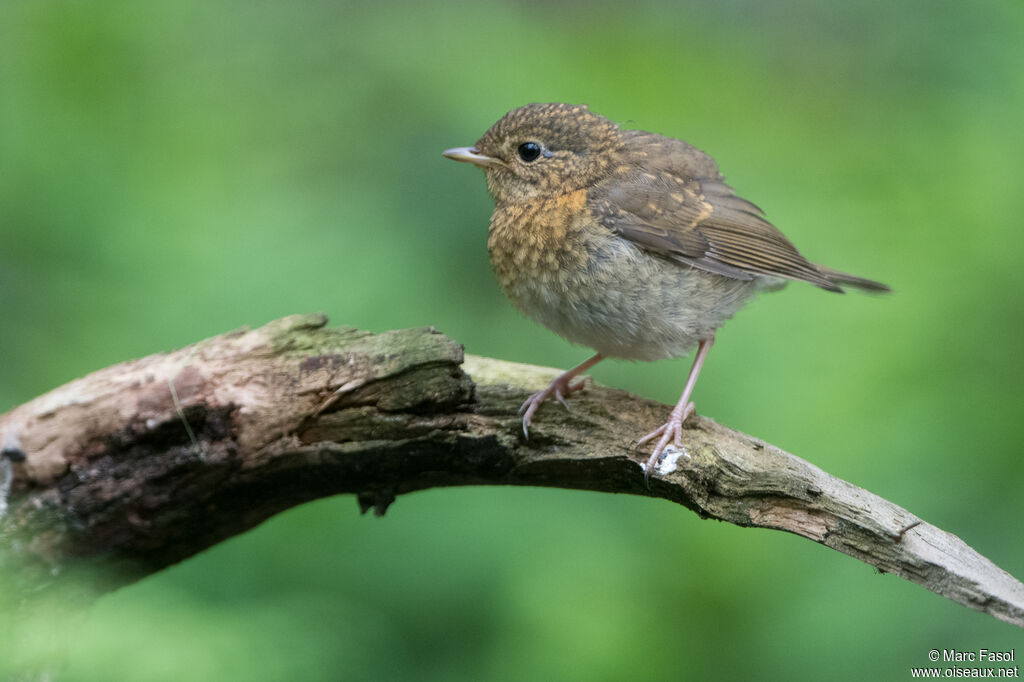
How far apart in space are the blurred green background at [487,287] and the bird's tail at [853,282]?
0.80 feet

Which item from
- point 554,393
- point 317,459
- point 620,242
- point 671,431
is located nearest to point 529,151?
point 620,242

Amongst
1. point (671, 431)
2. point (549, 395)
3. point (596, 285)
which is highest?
point (596, 285)

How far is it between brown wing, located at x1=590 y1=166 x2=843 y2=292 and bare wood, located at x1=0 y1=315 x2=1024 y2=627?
77cm

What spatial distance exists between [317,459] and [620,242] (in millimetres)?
1448

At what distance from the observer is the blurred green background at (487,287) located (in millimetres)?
3762

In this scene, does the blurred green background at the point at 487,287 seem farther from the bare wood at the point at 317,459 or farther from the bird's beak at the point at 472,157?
the bird's beak at the point at 472,157

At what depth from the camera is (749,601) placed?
3.92 metres

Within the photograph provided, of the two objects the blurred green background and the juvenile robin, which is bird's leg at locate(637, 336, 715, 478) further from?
the blurred green background

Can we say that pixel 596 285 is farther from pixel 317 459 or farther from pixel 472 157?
pixel 317 459

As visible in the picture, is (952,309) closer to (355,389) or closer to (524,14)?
(355,389)

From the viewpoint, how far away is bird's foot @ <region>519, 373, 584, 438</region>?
3.49m

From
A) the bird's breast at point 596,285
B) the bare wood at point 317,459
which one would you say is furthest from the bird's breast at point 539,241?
the bare wood at point 317,459

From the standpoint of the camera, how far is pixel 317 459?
329cm

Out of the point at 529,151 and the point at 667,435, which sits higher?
the point at 529,151
